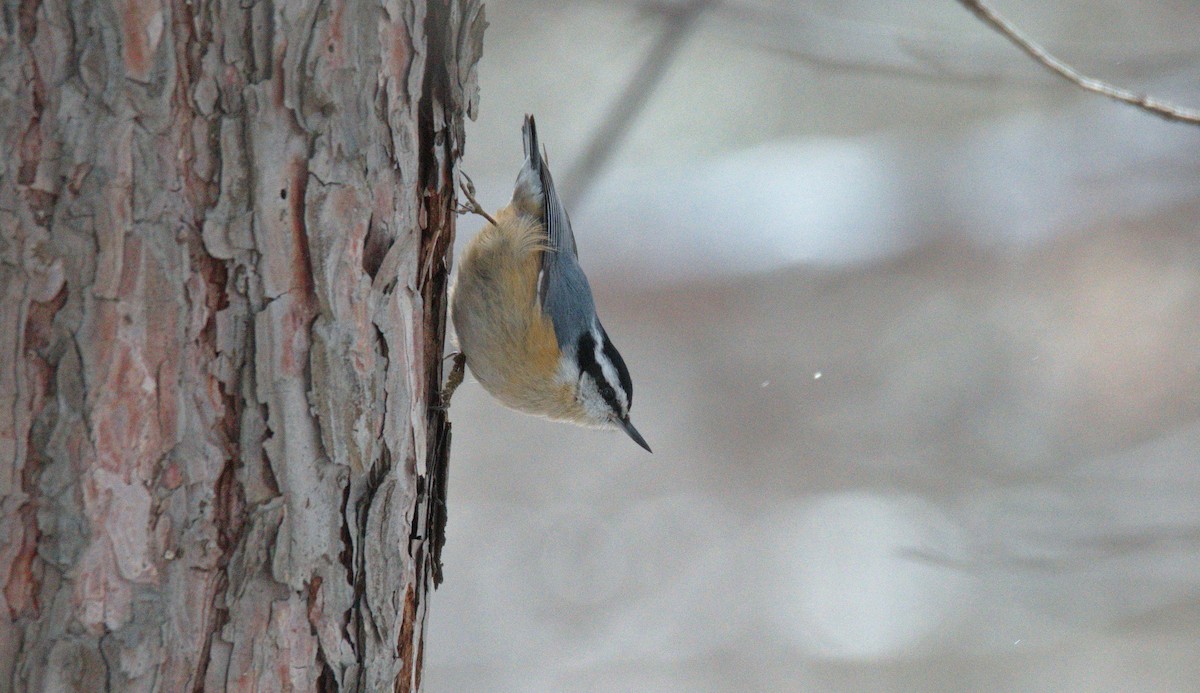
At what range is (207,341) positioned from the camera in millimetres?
1136

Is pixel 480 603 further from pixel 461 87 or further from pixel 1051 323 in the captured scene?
pixel 461 87

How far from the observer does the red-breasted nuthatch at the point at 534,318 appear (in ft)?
7.45

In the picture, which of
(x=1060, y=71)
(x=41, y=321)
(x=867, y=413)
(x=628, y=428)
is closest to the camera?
(x=41, y=321)

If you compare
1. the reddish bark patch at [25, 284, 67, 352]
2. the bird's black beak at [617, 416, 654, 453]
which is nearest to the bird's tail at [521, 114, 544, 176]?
the bird's black beak at [617, 416, 654, 453]

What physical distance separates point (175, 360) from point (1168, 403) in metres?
4.85

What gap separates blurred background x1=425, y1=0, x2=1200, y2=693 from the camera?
4.77 metres

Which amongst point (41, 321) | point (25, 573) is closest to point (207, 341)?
point (41, 321)

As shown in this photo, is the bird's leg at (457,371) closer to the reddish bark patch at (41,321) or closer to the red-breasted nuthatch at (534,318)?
the red-breasted nuthatch at (534,318)

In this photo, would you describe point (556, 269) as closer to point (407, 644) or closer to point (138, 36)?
point (407, 644)

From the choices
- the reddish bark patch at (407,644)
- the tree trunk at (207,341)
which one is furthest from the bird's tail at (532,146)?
the reddish bark patch at (407,644)

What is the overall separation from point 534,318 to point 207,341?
1.19 meters

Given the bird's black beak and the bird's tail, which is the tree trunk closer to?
the bird's tail

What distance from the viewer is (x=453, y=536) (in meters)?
5.42

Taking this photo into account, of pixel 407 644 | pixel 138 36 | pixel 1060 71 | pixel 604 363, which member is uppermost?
pixel 1060 71
